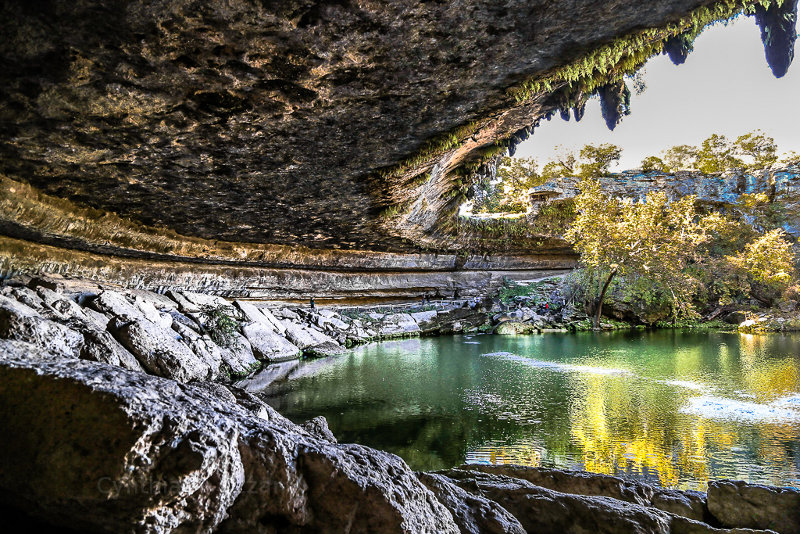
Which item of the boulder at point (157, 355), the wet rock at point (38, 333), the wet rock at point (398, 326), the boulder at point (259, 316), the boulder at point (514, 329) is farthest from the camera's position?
the boulder at point (514, 329)

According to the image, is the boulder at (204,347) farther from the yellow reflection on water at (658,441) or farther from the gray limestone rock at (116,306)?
the yellow reflection on water at (658,441)

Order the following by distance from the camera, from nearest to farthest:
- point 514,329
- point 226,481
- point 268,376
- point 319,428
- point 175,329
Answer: point 226,481
point 319,428
point 268,376
point 175,329
point 514,329

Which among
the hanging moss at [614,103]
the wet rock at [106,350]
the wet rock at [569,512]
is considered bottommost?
the wet rock at [569,512]

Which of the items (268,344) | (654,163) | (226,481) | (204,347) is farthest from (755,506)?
(654,163)

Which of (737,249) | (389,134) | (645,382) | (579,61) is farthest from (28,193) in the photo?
(737,249)

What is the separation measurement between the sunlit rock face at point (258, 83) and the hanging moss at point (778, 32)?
0.81 m

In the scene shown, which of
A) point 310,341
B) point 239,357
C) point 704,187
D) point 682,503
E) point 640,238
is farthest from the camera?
point 704,187

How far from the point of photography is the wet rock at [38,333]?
3.52 metres

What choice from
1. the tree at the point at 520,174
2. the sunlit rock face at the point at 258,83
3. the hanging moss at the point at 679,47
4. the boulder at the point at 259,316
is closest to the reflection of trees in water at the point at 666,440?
the hanging moss at the point at 679,47

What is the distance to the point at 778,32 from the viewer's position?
3531 millimetres

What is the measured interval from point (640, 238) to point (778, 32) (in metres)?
12.1

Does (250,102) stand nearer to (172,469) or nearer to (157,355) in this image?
(172,469)

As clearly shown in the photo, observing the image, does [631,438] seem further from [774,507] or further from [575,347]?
[575,347]

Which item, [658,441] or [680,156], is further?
[680,156]
